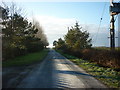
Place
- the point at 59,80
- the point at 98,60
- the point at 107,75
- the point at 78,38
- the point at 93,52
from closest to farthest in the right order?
the point at 59,80 → the point at 107,75 → the point at 98,60 → the point at 93,52 → the point at 78,38

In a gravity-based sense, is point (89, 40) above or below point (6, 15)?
below

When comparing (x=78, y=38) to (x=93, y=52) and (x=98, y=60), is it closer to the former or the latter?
(x=93, y=52)

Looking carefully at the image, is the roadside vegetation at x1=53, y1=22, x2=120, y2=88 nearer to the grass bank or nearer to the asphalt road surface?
the grass bank

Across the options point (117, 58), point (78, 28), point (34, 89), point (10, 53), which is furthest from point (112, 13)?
point (78, 28)

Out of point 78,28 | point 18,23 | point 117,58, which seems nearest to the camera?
point 117,58

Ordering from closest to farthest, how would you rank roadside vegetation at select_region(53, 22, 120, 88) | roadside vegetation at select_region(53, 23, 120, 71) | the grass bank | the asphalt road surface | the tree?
the asphalt road surface, the grass bank, roadside vegetation at select_region(53, 22, 120, 88), roadside vegetation at select_region(53, 23, 120, 71), the tree

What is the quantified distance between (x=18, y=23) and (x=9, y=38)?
4957 millimetres

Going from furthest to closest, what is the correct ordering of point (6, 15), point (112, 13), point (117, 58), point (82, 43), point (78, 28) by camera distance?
point (78, 28) → point (82, 43) → point (6, 15) → point (112, 13) → point (117, 58)

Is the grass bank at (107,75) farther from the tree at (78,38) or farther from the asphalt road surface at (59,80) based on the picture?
the tree at (78,38)

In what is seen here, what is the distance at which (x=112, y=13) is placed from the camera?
758 inches

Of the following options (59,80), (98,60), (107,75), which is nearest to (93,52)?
(98,60)

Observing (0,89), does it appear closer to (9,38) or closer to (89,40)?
(9,38)

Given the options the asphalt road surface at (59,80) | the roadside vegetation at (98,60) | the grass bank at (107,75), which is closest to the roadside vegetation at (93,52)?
the roadside vegetation at (98,60)

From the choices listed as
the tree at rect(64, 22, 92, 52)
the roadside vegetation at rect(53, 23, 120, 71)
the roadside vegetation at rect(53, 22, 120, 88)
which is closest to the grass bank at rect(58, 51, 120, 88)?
the roadside vegetation at rect(53, 22, 120, 88)
